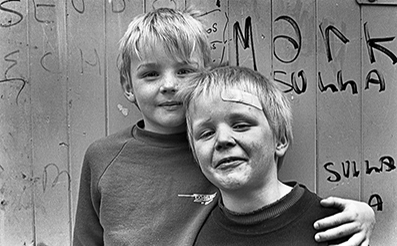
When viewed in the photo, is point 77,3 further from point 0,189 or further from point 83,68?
point 0,189

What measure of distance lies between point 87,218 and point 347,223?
807 millimetres

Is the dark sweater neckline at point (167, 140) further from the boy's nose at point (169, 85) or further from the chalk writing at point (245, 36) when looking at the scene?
the chalk writing at point (245, 36)

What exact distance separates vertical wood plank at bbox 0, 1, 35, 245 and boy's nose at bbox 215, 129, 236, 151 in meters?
0.93

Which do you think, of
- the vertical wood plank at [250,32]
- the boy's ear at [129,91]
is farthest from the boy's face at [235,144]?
the vertical wood plank at [250,32]

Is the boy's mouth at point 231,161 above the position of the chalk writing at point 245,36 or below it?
below

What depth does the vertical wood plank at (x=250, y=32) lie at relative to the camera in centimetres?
206

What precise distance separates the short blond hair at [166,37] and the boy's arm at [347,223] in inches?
22.9

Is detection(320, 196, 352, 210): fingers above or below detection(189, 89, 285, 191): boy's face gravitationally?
below

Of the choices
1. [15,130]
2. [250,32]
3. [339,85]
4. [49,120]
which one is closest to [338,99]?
[339,85]

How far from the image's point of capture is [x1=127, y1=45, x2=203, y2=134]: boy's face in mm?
1644

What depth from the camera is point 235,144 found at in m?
1.40

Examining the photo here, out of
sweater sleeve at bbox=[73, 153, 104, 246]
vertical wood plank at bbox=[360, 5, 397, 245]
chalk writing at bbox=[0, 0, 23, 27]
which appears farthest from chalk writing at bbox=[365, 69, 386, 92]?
chalk writing at bbox=[0, 0, 23, 27]

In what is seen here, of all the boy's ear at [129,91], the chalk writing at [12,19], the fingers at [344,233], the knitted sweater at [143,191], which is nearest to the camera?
the fingers at [344,233]

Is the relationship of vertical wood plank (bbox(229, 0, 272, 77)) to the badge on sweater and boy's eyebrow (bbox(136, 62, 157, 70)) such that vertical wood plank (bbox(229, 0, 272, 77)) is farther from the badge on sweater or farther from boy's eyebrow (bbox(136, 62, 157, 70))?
the badge on sweater
